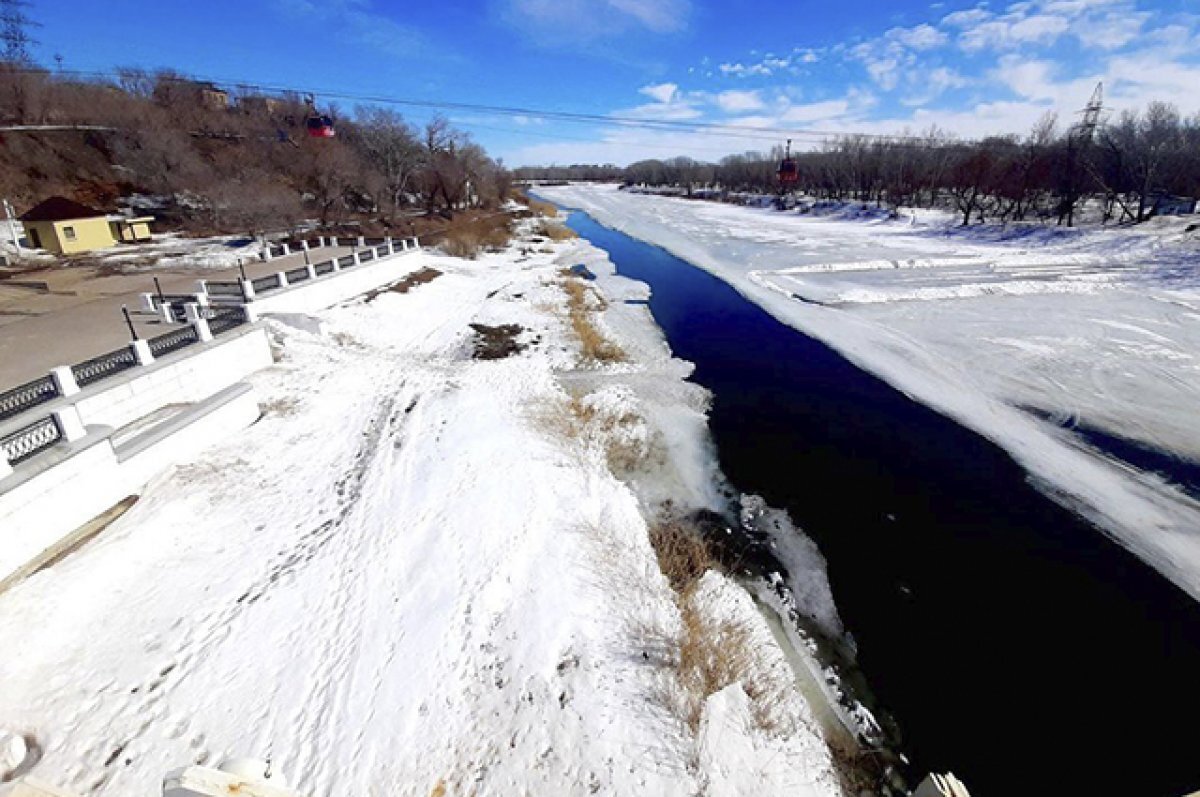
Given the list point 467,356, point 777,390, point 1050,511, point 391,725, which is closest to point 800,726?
point 391,725

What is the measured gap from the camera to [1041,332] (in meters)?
18.9

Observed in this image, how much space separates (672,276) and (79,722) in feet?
104

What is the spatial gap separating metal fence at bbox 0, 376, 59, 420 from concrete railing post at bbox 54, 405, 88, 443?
0.92m

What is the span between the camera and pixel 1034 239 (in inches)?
1449

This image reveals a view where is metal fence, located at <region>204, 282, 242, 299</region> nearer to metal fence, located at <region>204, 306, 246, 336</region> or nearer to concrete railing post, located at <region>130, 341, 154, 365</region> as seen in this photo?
metal fence, located at <region>204, 306, 246, 336</region>

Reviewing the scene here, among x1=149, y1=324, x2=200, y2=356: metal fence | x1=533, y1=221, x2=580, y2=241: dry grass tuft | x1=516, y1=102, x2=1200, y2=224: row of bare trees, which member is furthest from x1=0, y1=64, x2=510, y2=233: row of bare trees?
x1=516, y1=102, x2=1200, y2=224: row of bare trees

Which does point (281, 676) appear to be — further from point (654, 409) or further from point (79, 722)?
point (654, 409)

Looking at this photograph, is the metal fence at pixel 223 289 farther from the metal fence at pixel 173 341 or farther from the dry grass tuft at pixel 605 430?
the dry grass tuft at pixel 605 430

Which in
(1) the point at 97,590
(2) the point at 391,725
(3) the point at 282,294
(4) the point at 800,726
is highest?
(3) the point at 282,294

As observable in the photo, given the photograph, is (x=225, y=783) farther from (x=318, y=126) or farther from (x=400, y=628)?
(x=318, y=126)

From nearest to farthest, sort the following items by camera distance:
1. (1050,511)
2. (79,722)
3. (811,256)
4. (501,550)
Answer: (79,722) → (501,550) → (1050,511) → (811,256)

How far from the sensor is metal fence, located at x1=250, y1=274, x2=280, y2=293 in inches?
657

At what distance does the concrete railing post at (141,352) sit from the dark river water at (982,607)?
12.3 meters

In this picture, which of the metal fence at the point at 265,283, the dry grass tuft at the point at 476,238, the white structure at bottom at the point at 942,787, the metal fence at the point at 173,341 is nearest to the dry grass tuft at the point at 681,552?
the white structure at bottom at the point at 942,787
